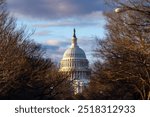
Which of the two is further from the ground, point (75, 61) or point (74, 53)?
point (74, 53)

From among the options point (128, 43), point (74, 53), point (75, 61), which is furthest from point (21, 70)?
point (74, 53)

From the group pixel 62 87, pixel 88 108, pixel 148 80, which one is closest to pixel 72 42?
pixel 62 87

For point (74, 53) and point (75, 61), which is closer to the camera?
point (75, 61)

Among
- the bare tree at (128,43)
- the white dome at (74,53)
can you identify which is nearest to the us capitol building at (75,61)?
the white dome at (74,53)

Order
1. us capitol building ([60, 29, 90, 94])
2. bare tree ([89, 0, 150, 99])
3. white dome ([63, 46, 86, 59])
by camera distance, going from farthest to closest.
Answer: white dome ([63, 46, 86, 59]) → us capitol building ([60, 29, 90, 94]) → bare tree ([89, 0, 150, 99])

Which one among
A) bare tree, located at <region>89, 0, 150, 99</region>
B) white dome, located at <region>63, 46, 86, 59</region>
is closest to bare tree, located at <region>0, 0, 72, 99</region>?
bare tree, located at <region>89, 0, 150, 99</region>

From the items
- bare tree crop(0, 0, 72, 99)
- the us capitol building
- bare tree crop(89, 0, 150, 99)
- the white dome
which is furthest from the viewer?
the white dome

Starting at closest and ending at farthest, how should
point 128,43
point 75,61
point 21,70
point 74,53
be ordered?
point 128,43 < point 21,70 < point 75,61 < point 74,53

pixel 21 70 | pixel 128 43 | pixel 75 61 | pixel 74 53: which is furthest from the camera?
pixel 74 53

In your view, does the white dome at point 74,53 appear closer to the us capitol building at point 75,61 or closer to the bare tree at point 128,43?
the us capitol building at point 75,61

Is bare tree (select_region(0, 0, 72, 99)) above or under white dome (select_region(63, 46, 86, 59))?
under

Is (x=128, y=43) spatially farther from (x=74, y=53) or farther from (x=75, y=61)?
(x=74, y=53)

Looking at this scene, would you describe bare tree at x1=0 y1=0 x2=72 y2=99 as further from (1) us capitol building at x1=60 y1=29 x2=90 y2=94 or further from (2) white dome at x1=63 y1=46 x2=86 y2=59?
(2) white dome at x1=63 y1=46 x2=86 y2=59

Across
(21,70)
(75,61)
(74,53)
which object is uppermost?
(74,53)
